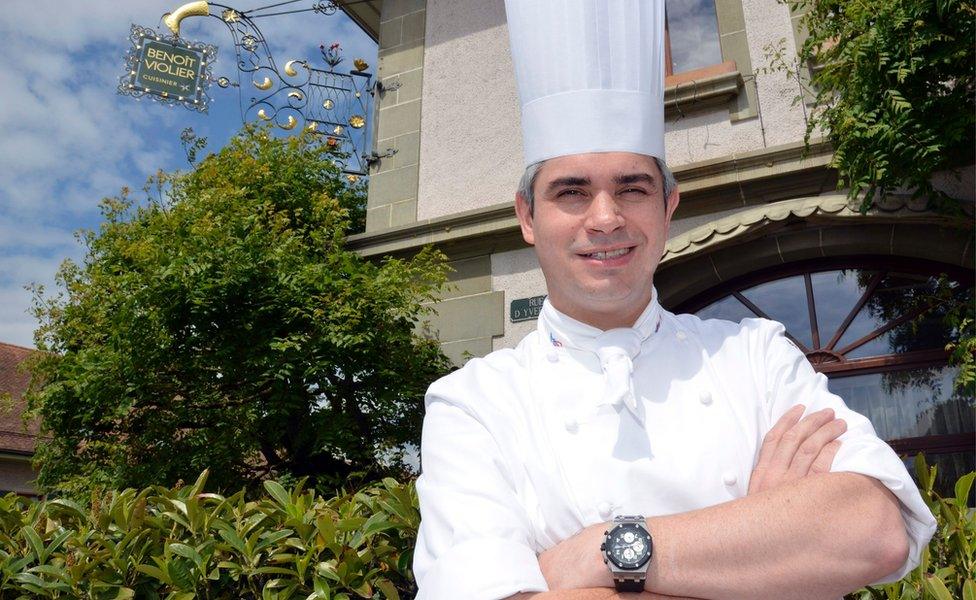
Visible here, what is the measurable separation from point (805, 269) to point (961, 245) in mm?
1005

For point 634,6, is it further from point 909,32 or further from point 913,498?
point 909,32

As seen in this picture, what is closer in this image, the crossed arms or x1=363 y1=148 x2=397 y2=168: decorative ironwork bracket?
the crossed arms

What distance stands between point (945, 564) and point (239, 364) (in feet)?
14.8

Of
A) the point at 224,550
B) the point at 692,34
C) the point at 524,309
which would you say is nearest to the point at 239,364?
the point at 524,309

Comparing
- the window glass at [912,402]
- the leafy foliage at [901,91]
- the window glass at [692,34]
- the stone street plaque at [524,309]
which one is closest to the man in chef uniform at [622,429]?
the leafy foliage at [901,91]

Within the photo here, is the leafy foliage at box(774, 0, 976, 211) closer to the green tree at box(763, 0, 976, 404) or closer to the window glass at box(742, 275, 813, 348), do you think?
the green tree at box(763, 0, 976, 404)

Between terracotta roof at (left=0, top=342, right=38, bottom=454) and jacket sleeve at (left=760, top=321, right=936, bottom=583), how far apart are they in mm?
13658

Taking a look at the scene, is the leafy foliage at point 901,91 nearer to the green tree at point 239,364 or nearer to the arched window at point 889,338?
the arched window at point 889,338

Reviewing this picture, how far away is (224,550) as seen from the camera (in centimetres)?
260

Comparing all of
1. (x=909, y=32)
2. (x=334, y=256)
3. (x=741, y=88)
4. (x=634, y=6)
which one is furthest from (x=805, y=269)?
(x=634, y=6)

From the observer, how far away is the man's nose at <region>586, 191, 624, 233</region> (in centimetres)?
158

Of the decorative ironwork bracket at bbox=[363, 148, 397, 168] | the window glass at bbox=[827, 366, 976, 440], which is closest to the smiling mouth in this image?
the window glass at bbox=[827, 366, 976, 440]

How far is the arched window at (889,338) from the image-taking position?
5.22 m

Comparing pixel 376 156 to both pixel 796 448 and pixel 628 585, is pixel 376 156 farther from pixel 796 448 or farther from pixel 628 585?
pixel 628 585
